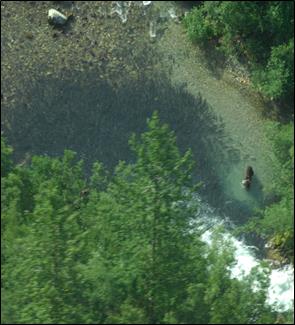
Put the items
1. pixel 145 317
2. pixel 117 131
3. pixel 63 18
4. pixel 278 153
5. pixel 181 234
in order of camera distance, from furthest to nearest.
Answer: pixel 63 18 < pixel 117 131 < pixel 278 153 < pixel 181 234 < pixel 145 317

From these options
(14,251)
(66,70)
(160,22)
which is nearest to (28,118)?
(66,70)

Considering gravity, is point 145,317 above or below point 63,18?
below

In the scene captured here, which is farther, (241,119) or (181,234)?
(241,119)

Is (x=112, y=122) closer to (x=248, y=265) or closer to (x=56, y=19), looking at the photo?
(x=56, y=19)

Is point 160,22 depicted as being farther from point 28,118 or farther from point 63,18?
point 28,118

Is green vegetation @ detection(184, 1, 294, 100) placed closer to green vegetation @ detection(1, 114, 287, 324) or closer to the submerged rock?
the submerged rock

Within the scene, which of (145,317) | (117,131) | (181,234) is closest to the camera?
(145,317)

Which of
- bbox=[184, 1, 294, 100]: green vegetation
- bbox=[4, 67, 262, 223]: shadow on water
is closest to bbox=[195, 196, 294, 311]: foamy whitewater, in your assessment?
bbox=[4, 67, 262, 223]: shadow on water
